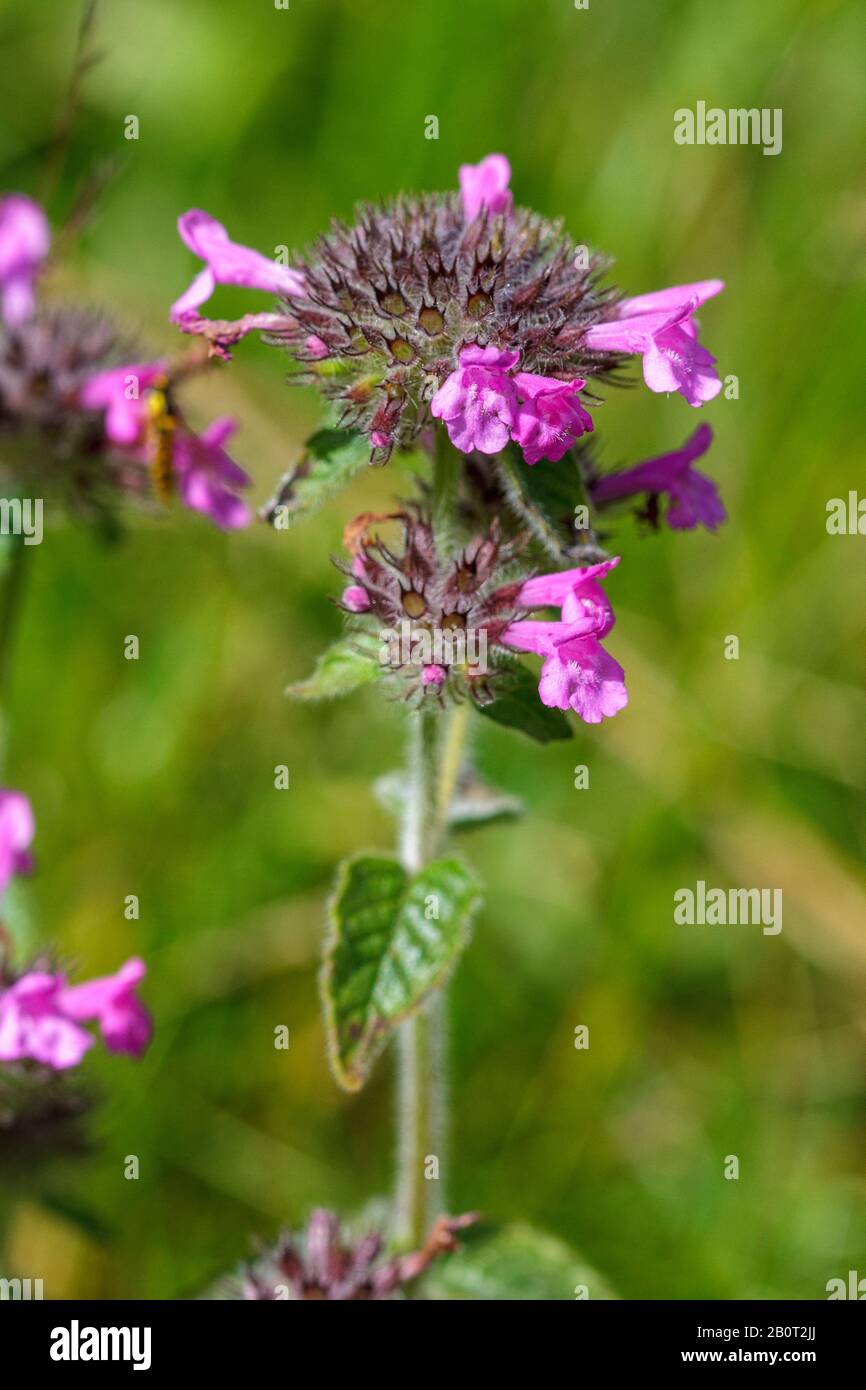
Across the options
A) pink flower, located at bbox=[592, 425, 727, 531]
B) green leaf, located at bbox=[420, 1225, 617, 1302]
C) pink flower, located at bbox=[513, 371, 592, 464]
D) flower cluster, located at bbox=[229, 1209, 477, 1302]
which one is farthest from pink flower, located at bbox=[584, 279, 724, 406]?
green leaf, located at bbox=[420, 1225, 617, 1302]

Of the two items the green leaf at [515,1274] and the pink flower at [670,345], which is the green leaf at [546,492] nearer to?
the pink flower at [670,345]

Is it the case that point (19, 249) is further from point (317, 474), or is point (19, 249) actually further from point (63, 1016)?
point (63, 1016)

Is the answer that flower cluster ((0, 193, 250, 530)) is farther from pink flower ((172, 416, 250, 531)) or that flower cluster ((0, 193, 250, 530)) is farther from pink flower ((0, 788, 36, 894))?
pink flower ((0, 788, 36, 894))

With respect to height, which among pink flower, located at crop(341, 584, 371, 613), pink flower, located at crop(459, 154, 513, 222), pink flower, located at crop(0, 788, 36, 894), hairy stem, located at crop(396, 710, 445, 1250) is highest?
pink flower, located at crop(459, 154, 513, 222)

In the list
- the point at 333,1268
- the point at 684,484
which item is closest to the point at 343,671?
the point at 684,484

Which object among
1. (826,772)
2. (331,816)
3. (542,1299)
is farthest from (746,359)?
(542,1299)

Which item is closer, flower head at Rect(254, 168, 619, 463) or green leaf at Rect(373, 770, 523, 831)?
flower head at Rect(254, 168, 619, 463)
